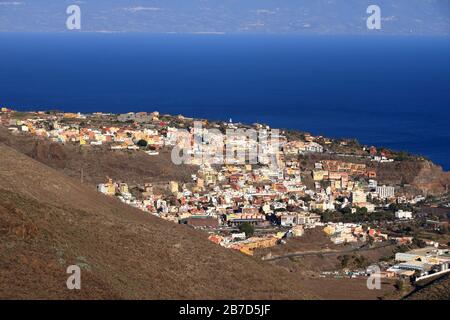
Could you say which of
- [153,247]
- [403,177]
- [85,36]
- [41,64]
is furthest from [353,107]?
[85,36]

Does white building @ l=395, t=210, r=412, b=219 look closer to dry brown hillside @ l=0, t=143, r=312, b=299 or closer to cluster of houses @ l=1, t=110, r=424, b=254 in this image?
cluster of houses @ l=1, t=110, r=424, b=254

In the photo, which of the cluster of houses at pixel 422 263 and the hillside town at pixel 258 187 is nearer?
the cluster of houses at pixel 422 263

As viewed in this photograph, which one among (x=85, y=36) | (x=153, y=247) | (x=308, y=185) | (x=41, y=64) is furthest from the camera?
(x=85, y=36)

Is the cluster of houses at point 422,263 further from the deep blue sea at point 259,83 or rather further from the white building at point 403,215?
the deep blue sea at point 259,83

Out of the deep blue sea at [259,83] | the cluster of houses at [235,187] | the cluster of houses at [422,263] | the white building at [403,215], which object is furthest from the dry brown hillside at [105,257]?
the deep blue sea at [259,83]

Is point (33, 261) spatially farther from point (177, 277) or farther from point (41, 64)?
point (41, 64)

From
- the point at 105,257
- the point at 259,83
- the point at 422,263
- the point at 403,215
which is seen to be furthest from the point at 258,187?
the point at 259,83
